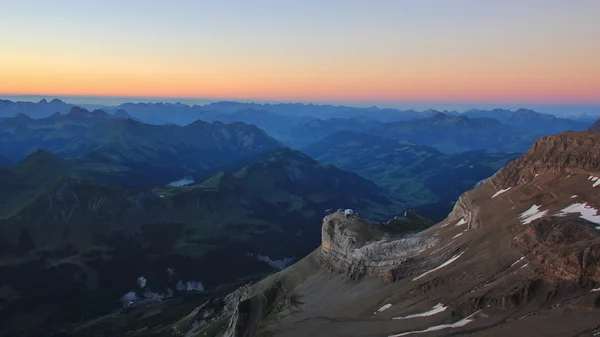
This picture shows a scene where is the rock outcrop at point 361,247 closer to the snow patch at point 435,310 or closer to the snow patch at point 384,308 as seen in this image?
the snow patch at point 384,308

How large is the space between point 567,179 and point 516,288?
34.3 metres

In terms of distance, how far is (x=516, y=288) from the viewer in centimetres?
7175

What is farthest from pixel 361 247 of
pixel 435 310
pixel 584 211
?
pixel 584 211

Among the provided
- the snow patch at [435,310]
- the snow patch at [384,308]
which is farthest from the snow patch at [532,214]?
the snow patch at [384,308]

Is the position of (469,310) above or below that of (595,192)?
below

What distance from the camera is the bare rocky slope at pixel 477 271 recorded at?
2672 inches

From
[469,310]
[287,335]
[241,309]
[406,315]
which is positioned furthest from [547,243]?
[241,309]

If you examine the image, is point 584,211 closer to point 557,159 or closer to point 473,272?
point 473,272

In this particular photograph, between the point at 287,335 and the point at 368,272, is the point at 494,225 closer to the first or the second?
the point at 368,272

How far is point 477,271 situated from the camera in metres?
82.5

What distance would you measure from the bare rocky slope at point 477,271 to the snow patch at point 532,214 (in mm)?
261

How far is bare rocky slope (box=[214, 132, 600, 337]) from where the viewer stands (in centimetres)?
6788

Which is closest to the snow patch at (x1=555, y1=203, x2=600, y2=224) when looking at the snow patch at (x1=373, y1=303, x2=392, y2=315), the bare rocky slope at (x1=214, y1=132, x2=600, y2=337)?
the bare rocky slope at (x1=214, y1=132, x2=600, y2=337)

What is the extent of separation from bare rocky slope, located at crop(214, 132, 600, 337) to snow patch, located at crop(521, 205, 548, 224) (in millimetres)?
261
